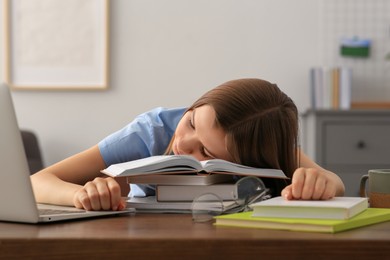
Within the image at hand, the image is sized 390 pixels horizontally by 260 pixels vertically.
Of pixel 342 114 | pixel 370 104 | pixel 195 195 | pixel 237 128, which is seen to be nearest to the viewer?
pixel 195 195

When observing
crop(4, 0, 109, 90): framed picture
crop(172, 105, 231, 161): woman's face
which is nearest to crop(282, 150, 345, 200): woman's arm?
crop(172, 105, 231, 161): woman's face

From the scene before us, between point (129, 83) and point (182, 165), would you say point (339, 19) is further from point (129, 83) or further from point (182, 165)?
point (182, 165)

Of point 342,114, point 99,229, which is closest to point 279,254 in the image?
point 99,229

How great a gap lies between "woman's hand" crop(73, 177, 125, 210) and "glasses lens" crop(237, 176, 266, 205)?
8.2 inches

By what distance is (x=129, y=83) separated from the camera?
4543 millimetres

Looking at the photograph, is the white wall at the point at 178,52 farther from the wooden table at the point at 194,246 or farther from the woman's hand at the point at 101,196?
the wooden table at the point at 194,246

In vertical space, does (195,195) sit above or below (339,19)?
below

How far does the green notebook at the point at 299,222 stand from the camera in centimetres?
101

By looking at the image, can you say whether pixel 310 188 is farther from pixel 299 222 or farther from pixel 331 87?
pixel 331 87

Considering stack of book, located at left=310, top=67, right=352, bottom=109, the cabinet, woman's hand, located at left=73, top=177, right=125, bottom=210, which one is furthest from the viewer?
stack of book, located at left=310, top=67, right=352, bottom=109

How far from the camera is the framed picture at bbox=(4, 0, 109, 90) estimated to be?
4.56 m

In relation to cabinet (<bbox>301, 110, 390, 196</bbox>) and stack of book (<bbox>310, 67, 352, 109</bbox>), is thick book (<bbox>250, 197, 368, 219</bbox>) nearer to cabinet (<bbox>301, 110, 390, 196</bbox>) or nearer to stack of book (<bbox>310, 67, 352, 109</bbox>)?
cabinet (<bbox>301, 110, 390, 196</bbox>)

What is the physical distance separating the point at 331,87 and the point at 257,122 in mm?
2729

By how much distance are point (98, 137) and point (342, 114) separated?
1506 millimetres
